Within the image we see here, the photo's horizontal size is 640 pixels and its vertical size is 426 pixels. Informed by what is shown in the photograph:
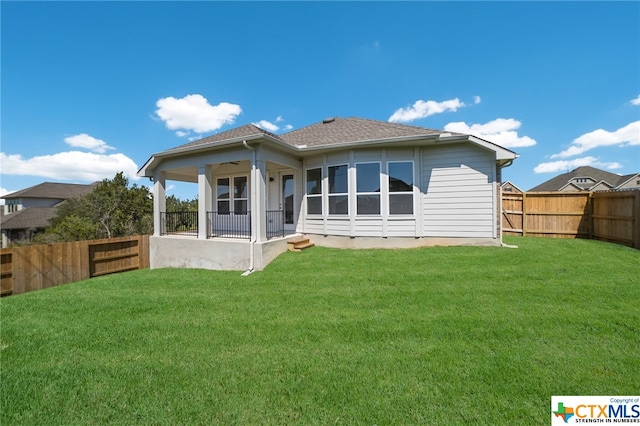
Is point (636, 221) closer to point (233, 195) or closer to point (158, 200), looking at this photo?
point (233, 195)

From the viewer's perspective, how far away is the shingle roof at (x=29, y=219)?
27334mm

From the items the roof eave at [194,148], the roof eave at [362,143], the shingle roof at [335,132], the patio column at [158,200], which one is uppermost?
the shingle roof at [335,132]

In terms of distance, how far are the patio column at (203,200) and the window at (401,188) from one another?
6127 millimetres

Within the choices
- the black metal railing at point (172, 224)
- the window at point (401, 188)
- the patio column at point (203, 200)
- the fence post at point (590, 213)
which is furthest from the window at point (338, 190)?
the fence post at point (590, 213)

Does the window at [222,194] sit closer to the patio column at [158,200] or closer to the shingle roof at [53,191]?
the patio column at [158,200]

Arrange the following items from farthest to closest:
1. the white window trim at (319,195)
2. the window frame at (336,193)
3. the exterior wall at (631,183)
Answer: the exterior wall at (631,183)
the white window trim at (319,195)
the window frame at (336,193)

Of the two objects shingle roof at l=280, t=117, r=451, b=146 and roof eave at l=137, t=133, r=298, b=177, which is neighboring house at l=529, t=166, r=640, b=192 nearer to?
shingle roof at l=280, t=117, r=451, b=146

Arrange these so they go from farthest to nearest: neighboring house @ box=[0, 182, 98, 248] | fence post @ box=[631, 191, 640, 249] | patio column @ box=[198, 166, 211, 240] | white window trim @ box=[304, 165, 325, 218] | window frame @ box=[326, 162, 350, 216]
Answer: neighboring house @ box=[0, 182, 98, 248]
white window trim @ box=[304, 165, 325, 218]
window frame @ box=[326, 162, 350, 216]
patio column @ box=[198, 166, 211, 240]
fence post @ box=[631, 191, 640, 249]

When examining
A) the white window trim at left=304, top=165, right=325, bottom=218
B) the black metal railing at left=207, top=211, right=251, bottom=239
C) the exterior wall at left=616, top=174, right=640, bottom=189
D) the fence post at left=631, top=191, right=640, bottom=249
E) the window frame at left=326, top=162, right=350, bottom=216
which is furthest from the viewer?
the exterior wall at left=616, top=174, right=640, bottom=189

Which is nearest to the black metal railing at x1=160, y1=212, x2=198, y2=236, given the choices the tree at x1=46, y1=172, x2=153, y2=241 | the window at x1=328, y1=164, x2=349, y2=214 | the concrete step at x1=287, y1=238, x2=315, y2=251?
the concrete step at x1=287, y1=238, x2=315, y2=251

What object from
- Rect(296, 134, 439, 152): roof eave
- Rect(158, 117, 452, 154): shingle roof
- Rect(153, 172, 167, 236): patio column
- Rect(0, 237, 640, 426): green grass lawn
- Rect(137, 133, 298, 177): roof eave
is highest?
Rect(158, 117, 452, 154): shingle roof

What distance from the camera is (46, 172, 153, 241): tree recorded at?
21.0 metres

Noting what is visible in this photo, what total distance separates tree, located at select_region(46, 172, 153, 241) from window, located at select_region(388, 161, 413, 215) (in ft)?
69.8

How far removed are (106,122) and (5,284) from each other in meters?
8.98
